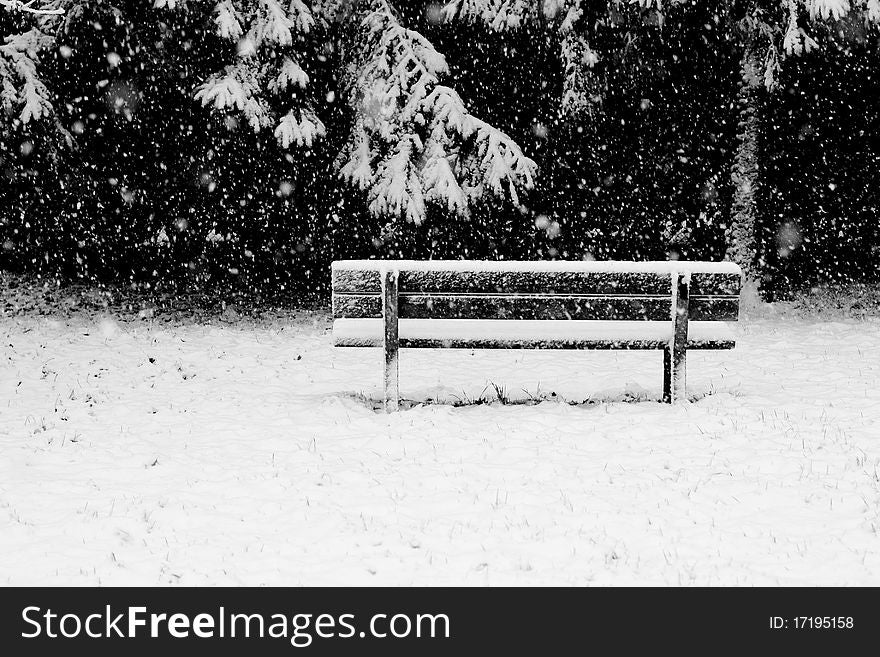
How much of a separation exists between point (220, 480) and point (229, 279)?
→ 11.2 metres

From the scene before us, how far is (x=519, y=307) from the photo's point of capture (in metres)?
7.37

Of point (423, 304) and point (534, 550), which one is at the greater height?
point (423, 304)

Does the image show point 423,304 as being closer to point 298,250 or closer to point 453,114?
point 453,114

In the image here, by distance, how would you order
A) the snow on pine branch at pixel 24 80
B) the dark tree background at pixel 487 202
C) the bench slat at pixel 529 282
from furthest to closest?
the dark tree background at pixel 487 202 → the snow on pine branch at pixel 24 80 → the bench slat at pixel 529 282

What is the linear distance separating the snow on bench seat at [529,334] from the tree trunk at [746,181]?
7.98m

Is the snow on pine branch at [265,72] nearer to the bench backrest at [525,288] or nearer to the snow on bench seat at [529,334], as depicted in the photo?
the bench backrest at [525,288]

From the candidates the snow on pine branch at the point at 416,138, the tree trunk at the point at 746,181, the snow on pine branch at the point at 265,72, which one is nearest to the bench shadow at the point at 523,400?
the snow on pine branch at the point at 416,138

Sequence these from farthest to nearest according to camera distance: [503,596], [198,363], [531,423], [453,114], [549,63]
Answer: [549,63] < [453,114] < [198,363] < [531,423] < [503,596]

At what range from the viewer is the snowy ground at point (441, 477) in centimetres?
432

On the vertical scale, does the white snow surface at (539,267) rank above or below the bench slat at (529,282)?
above

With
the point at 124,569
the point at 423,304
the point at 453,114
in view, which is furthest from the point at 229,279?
the point at 124,569

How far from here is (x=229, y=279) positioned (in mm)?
16406

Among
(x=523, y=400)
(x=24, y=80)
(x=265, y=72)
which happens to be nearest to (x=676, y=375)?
(x=523, y=400)

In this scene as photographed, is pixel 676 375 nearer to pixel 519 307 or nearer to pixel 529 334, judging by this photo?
pixel 529 334
